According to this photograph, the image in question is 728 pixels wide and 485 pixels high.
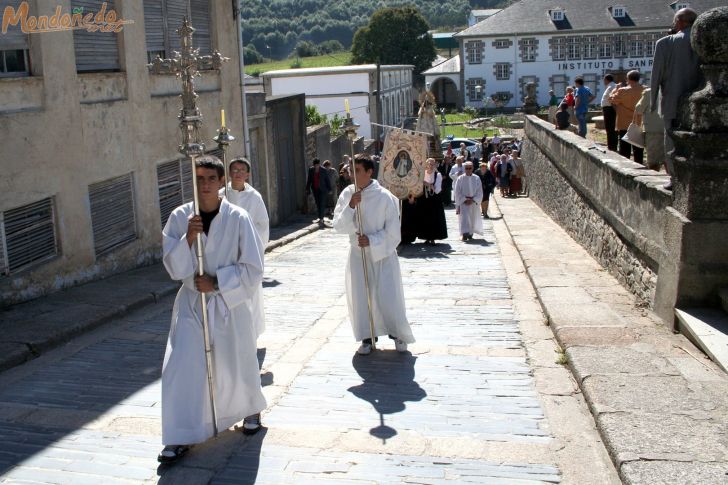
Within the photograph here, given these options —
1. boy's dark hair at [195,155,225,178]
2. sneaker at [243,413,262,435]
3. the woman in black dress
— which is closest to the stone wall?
the woman in black dress

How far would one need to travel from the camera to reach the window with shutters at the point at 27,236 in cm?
1053

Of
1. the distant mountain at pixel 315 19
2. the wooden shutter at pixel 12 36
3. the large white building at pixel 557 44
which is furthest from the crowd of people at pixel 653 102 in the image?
the distant mountain at pixel 315 19

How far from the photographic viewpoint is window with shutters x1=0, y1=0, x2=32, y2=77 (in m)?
10.8

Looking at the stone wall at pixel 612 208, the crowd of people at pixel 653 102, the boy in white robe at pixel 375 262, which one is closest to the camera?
the boy in white robe at pixel 375 262

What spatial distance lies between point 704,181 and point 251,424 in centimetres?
459

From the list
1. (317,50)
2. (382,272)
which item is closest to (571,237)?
(382,272)

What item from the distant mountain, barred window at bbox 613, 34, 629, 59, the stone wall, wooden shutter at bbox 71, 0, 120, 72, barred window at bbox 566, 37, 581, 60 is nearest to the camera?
the stone wall

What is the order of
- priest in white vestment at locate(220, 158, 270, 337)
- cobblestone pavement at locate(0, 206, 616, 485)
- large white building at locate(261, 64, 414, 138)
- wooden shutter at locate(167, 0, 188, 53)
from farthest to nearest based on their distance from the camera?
1. large white building at locate(261, 64, 414, 138)
2. wooden shutter at locate(167, 0, 188, 53)
3. priest in white vestment at locate(220, 158, 270, 337)
4. cobblestone pavement at locate(0, 206, 616, 485)

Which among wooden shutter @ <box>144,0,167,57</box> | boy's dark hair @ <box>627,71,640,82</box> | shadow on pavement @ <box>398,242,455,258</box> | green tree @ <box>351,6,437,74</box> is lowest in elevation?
shadow on pavement @ <box>398,242,455,258</box>

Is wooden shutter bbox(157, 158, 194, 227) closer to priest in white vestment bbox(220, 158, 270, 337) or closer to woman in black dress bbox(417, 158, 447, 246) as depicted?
woman in black dress bbox(417, 158, 447, 246)

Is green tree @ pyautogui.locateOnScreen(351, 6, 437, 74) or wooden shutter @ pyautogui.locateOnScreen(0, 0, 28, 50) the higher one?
green tree @ pyautogui.locateOnScreen(351, 6, 437, 74)

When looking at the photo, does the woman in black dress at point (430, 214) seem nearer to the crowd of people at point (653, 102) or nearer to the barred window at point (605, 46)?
the crowd of people at point (653, 102)

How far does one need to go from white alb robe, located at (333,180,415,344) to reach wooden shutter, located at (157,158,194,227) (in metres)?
7.08

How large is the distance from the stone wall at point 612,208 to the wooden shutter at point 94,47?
783 cm
